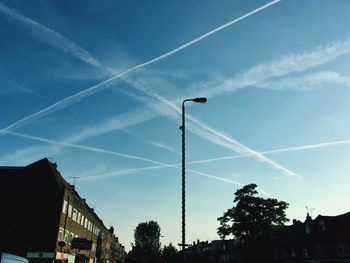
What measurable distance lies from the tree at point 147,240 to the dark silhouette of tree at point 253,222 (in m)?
48.2

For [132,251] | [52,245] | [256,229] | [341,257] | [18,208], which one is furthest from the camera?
[132,251]

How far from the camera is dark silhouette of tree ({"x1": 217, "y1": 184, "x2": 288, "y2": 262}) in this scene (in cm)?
4406

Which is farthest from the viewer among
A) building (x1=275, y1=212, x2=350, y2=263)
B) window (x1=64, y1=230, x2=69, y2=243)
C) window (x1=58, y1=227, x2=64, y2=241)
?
building (x1=275, y1=212, x2=350, y2=263)

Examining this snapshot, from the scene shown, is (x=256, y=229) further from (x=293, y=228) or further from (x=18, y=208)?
(x=18, y=208)

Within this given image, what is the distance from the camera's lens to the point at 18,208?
35.1 metres

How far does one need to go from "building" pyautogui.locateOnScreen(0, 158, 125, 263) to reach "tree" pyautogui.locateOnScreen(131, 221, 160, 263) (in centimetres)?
5316

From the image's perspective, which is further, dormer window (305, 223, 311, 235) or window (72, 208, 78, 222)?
dormer window (305, 223, 311, 235)

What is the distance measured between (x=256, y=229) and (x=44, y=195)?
28337 millimetres

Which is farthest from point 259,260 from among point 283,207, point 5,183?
point 5,183

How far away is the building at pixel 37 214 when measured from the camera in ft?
107

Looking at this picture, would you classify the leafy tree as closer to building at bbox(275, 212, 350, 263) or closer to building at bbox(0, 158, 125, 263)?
building at bbox(275, 212, 350, 263)

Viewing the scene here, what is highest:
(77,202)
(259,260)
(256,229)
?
(77,202)

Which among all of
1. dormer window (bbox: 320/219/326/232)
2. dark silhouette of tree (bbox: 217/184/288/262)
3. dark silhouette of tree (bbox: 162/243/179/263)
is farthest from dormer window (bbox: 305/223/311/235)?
dark silhouette of tree (bbox: 162/243/179/263)

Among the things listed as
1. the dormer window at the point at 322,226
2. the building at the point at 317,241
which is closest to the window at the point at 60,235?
the building at the point at 317,241
